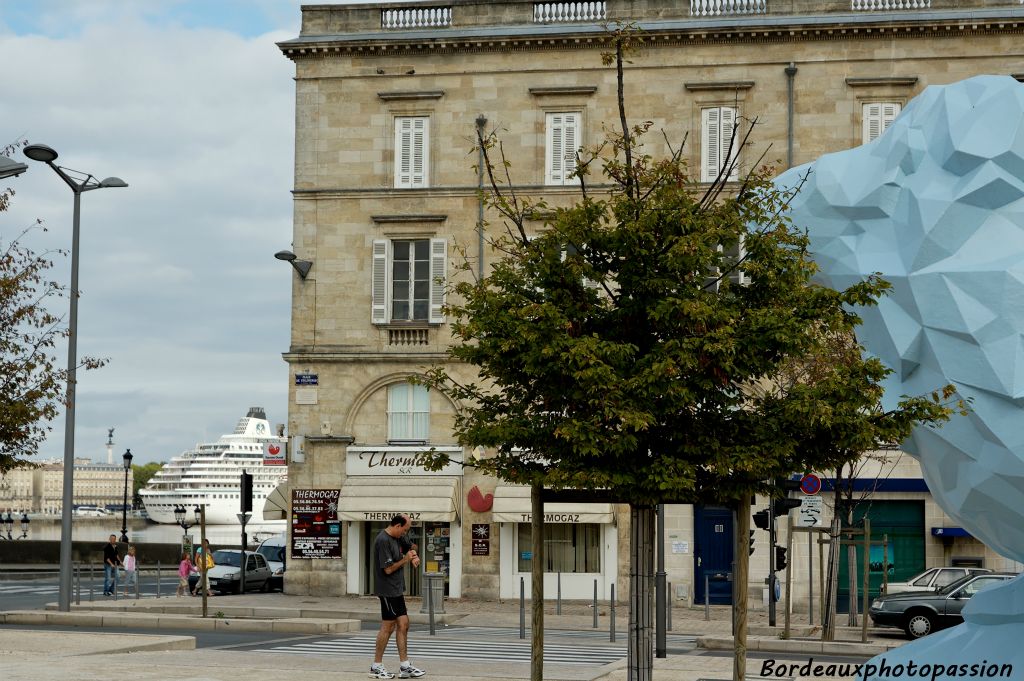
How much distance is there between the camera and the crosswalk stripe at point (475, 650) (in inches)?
806

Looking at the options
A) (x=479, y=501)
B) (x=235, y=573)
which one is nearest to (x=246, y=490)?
(x=235, y=573)

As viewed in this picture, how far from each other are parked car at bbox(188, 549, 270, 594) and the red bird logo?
7.74 m

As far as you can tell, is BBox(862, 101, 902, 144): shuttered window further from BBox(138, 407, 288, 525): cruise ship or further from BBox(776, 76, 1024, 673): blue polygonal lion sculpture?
BBox(138, 407, 288, 525): cruise ship

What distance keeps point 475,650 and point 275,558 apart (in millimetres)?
23966

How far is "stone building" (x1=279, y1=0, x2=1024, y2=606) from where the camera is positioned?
34.3 metres

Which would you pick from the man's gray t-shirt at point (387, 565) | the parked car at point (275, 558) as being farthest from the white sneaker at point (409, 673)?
the parked car at point (275, 558)

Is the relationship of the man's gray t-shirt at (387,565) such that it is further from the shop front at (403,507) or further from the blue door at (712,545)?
the blue door at (712,545)

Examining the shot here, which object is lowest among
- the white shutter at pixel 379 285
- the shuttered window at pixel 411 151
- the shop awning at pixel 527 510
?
the shop awning at pixel 527 510

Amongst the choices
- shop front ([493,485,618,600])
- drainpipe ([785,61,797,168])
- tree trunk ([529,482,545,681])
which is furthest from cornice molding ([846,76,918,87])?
tree trunk ([529,482,545,681])

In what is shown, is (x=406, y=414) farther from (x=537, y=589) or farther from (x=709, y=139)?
(x=537, y=589)

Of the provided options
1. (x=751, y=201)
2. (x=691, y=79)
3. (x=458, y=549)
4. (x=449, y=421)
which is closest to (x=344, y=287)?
(x=449, y=421)

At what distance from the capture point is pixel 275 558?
44812 millimetres

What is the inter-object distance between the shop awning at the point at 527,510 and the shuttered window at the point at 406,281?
4.65 metres

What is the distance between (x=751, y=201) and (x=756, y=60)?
2212 centimetres
